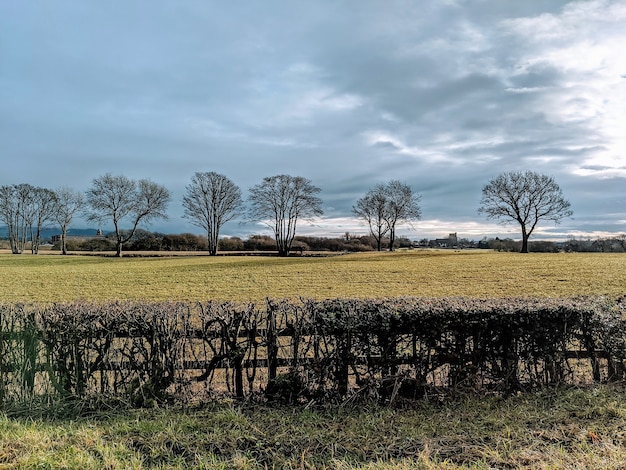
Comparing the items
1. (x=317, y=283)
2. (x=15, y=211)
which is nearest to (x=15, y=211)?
(x=15, y=211)

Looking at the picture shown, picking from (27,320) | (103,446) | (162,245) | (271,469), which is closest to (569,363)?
(271,469)

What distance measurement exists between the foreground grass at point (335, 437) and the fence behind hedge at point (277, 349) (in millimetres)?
401

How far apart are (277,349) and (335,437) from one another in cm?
144

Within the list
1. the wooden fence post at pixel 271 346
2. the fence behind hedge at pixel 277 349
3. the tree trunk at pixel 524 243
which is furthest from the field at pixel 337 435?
the tree trunk at pixel 524 243

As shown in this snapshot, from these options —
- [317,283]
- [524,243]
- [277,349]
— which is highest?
[524,243]

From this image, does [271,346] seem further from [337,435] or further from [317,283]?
[317,283]

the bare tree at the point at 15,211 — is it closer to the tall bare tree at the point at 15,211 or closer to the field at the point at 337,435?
the tall bare tree at the point at 15,211

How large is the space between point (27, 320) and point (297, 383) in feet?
11.3

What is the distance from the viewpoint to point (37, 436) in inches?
136

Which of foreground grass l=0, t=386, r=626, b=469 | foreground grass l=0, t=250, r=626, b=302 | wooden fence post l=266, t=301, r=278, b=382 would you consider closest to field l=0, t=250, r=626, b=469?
foreground grass l=0, t=386, r=626, b=469

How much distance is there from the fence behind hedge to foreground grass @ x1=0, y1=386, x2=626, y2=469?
40 cm

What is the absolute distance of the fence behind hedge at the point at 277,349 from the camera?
4629mm

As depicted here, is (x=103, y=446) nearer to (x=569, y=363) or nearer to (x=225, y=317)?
(x=225, y=317)

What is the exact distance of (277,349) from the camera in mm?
4785
